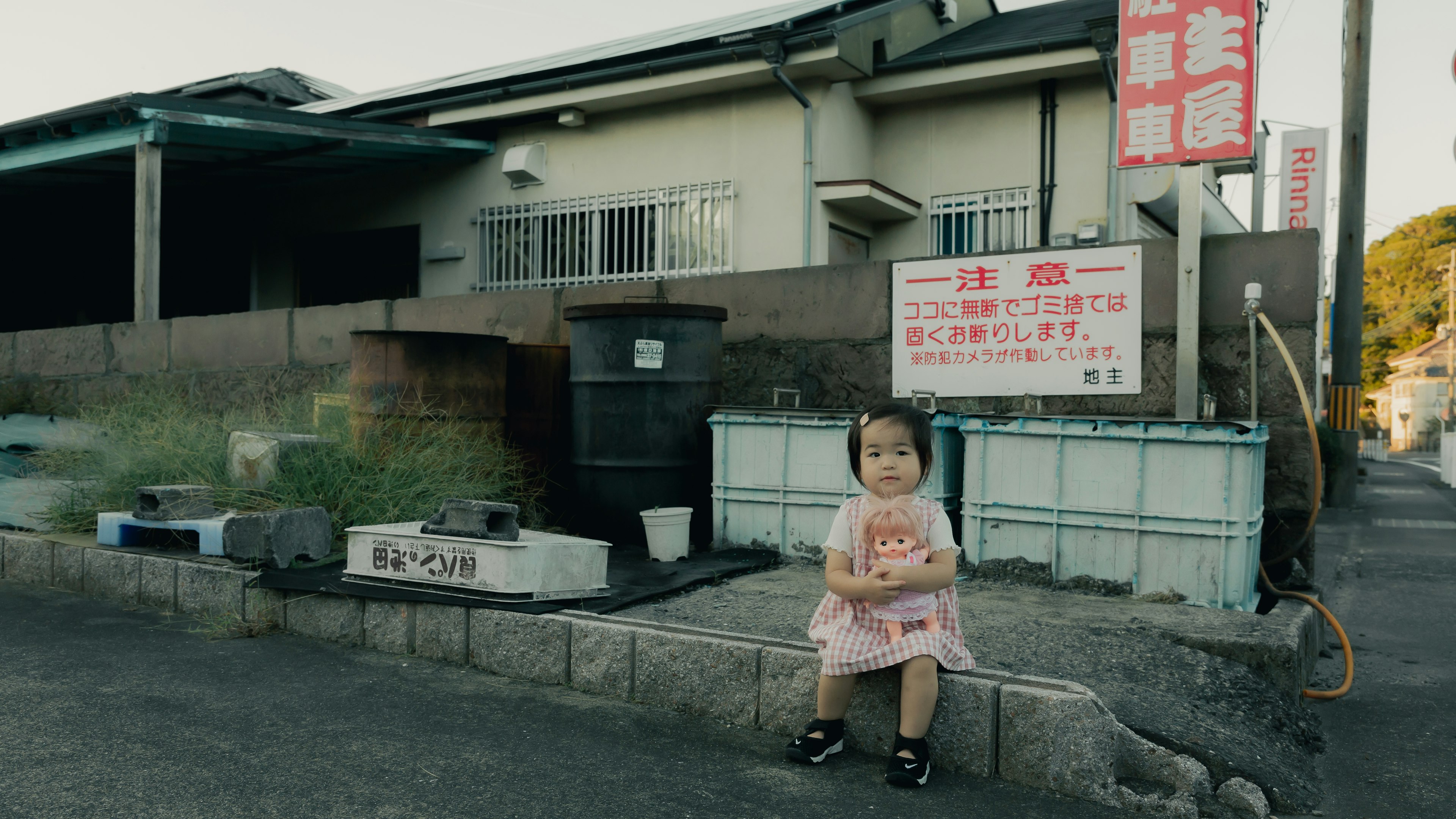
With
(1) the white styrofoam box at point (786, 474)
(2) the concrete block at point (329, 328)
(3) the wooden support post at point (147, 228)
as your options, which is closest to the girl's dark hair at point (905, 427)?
(1) the white styrofoam box at point (786, 474)

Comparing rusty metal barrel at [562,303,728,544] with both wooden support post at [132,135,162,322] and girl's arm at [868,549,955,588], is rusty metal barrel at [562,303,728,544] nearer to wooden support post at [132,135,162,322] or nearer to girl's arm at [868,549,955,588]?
girl's arm at [868,549,955,588]

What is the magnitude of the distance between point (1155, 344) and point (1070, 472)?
1.07 meters

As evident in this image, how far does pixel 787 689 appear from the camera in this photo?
125 inches

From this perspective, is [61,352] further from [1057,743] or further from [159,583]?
[1057,743]

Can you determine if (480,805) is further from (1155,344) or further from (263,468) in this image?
(1155,344)

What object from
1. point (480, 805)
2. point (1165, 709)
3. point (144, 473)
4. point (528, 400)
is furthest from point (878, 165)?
point (480, 805)

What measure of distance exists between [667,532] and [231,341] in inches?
237

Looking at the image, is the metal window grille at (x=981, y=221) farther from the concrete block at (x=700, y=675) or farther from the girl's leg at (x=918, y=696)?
the girl's leg at (x=918, y=696)

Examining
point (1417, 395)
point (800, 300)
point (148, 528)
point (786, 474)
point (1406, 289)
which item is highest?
point (1406, 289)

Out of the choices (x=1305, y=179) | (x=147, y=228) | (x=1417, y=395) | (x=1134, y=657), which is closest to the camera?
(x=1134, y=657)

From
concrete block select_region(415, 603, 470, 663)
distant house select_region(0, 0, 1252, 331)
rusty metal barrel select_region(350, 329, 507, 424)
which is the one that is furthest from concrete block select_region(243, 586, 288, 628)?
distant house select_region(0, 0, 1252, 331)

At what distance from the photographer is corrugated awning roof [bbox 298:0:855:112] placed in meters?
10.0

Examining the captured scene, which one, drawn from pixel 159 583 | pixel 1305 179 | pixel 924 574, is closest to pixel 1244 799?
pixel 924 574

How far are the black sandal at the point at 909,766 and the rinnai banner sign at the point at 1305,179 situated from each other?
A: 15515mm
